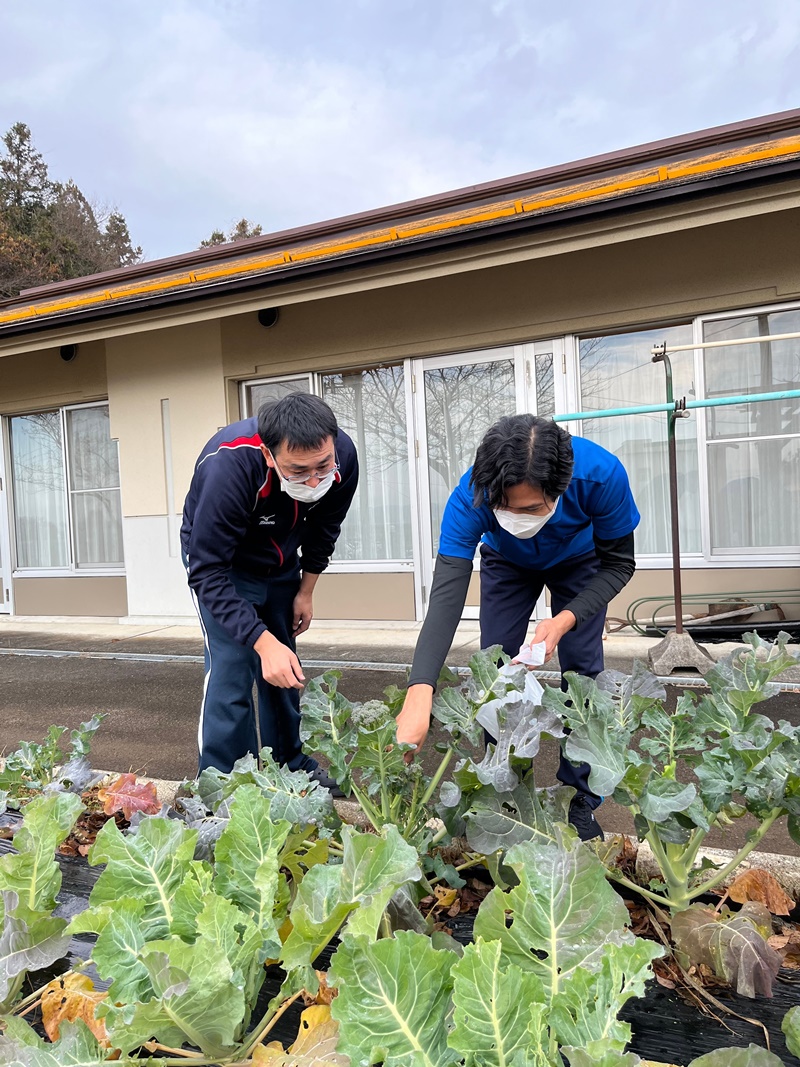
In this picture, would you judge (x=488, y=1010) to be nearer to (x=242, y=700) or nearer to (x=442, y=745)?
(x=442, y=745)

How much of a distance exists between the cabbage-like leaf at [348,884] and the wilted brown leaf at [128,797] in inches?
50.5

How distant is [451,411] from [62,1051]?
19.4 ft

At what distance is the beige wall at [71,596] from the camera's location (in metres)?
8.23

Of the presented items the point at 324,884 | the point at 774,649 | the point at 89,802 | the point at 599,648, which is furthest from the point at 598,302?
the point at 324,884

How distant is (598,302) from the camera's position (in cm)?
588

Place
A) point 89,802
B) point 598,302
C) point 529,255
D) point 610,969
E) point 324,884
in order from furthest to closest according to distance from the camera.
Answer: point 598,302 → point 529,255 → point 89,802 → point 324,884 → point 610,969

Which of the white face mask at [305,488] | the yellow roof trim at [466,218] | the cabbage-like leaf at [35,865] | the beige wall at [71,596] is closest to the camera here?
the cabbage-like leaf at [35,865]

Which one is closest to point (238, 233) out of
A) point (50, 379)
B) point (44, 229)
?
point (44, 229)

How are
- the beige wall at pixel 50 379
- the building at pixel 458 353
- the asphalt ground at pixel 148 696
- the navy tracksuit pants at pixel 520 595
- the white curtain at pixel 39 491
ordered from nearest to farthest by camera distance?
the navy tracksuit pants at pixel 520 595
the asphalt ground at pixel 148 696
the building at pixel 458 353
the beige wall at pixel 50 379
the white curtain at pixel 39 491

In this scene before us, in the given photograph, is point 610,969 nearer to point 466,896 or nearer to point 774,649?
point 466,896

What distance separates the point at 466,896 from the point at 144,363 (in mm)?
6938

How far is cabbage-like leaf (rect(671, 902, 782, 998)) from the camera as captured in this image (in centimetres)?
134

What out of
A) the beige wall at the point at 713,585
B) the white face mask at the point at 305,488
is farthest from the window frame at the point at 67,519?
the white face mask at the point at 305,488

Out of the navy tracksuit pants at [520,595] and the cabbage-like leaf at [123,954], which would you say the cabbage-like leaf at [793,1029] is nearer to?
the cabbage-like leaf at [123,954]
